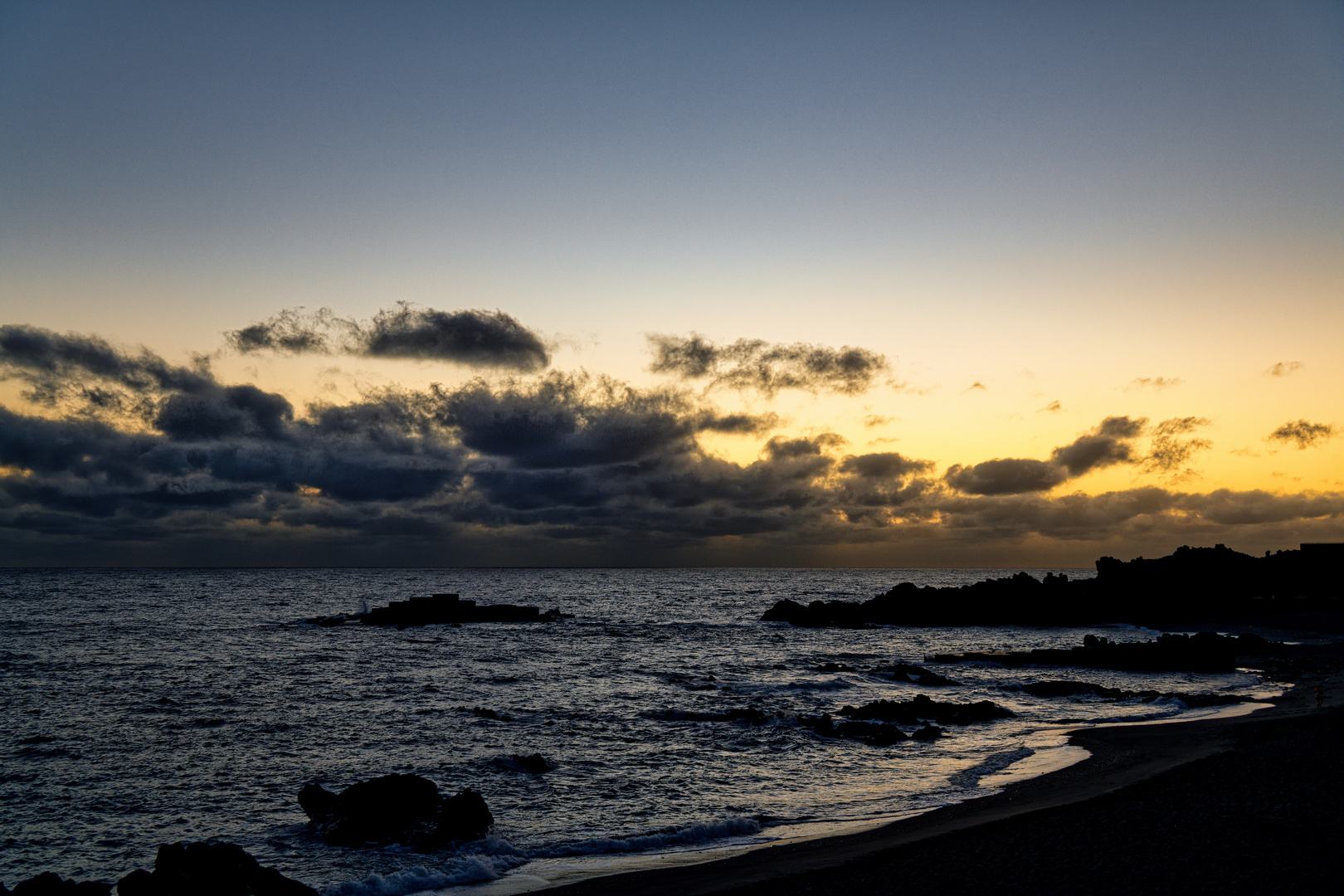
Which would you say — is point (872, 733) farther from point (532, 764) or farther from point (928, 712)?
point (532, 764)

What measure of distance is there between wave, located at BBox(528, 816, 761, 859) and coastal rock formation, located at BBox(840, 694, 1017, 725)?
14.6 m

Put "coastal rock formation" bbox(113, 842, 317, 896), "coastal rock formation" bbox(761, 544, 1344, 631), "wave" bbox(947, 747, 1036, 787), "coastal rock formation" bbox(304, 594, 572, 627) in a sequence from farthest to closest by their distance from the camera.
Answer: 1. "coastal rock formation" bbox(304, 594, 572, 627)
2. "coastal rock formation" bbox(761, 544, 1344, 631)
3. "wave" bbox(947, 747, 1036, 787)
4. "coastal rock formation" bbox(113, 842, 317, 896)

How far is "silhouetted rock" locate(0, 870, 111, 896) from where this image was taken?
11.3 metres

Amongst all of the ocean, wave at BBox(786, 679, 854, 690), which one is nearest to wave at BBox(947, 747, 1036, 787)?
the ocean

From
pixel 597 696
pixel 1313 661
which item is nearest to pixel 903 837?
pixel 597 696

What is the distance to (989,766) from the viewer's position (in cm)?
2262

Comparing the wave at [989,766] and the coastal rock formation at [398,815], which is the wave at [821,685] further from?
the coastal rock formation at [398,815]

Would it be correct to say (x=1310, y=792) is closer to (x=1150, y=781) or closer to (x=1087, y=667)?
(x=1150, y=781)

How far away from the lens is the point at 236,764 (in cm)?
2336

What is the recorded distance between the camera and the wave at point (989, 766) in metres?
21.0

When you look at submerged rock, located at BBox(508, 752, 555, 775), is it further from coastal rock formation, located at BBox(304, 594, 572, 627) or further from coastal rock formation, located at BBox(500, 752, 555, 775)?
coastal rock formation, located at BBox(304, 594, 572, 627)

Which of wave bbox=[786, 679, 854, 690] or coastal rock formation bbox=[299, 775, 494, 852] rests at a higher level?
coastal rock formation bbox=[299, 775, 494, 852]

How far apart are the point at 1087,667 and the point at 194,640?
212 ft

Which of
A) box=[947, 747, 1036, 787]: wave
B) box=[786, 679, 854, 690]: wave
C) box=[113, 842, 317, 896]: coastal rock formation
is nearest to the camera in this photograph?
box=[113, 842, 317, 896]: coastal rock formation
